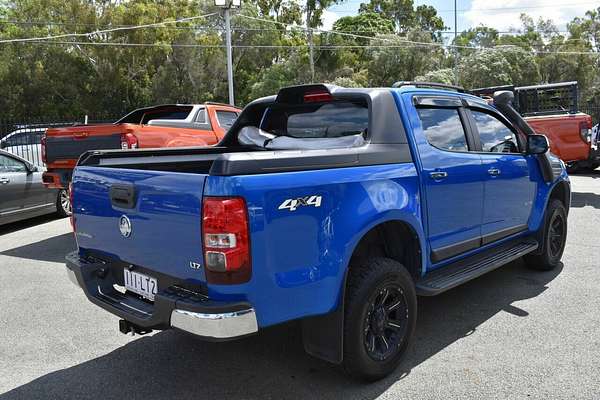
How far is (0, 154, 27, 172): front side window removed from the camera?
9.00m

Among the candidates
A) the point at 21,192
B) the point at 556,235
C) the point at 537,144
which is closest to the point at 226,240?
the point at 537,144

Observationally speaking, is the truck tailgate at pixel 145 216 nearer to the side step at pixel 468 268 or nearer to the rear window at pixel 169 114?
the side step at pixel 468 268

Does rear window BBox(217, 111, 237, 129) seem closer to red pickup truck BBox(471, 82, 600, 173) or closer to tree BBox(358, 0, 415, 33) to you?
red pickup truck BBox(471, 82, 600, 173)

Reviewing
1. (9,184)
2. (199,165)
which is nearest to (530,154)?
(199,165)

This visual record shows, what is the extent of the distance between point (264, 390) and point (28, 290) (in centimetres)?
346

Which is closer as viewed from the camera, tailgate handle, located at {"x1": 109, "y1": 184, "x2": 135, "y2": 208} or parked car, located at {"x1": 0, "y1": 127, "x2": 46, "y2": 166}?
tailgate handle, located at {"x1": 109, "y1": 184, "x2": 135, "y2": 208}

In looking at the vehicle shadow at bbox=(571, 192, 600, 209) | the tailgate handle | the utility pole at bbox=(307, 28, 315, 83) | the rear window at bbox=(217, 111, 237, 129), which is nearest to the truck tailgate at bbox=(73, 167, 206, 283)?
the tailgate handle

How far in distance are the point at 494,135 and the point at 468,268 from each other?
4.68ft

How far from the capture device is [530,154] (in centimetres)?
521

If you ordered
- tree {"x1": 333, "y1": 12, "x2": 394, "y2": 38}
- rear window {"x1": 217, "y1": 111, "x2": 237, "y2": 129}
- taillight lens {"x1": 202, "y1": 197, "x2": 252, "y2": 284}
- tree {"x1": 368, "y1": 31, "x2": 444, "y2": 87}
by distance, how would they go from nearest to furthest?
1. taillight lens {"x1": 202, "y1": 197, "x2": 252, "y2": 284}
2. rear window {"x1": 217, "y1": 111, "x2": 237, "y2": 129}
3. tree {"x1": 368, "y1": 31, "x2": 444, "y2": 87}
4. tree {"x1": 333, "y1": 12, "x2": 394, "y2": 38}

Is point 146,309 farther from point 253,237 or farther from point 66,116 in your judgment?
point 66,116

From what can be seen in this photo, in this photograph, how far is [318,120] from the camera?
4.41 m

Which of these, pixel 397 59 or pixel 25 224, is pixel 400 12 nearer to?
pixel 397 59

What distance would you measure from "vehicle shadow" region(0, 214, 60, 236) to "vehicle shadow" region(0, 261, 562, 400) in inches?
249
